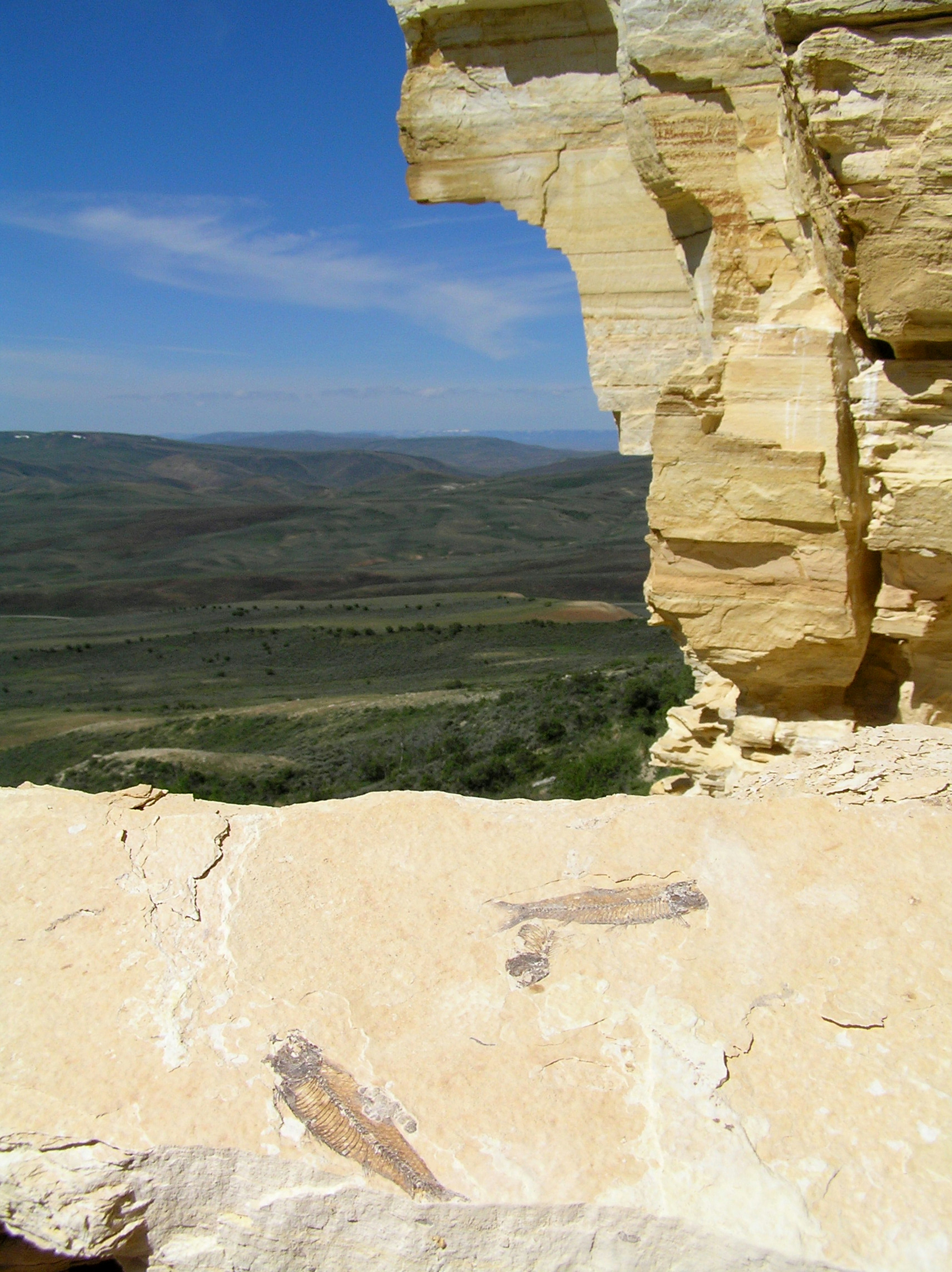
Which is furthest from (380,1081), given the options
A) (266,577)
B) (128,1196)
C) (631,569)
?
(266,577)

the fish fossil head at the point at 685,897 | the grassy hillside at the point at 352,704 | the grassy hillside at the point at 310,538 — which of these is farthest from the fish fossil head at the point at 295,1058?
the grassy hillside at the point at 310,538

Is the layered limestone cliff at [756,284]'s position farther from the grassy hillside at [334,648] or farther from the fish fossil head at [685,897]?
the grassy hillside at [334,648]

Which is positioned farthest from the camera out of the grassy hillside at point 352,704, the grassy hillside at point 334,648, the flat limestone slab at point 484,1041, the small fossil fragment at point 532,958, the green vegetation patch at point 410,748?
the grassy hillside at point 334,648

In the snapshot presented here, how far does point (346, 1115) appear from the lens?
3805 millimetres

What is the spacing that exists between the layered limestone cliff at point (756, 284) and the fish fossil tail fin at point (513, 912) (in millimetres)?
3539

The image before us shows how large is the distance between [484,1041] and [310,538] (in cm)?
8878

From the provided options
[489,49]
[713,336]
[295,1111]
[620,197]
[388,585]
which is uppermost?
[489,49]

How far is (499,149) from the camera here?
315 inches

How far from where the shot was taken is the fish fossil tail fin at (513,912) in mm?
4559

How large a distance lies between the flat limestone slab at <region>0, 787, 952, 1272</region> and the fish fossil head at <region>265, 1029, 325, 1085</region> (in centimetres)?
2

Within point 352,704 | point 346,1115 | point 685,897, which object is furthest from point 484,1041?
point 352,704

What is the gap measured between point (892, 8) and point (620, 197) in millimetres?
2929

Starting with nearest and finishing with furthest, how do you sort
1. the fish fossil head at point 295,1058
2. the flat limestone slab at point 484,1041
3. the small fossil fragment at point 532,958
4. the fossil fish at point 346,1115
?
1. the flat limestone slab at point 484,1041
2. the fossil fish at point 346,1115
3. the fish fossil head at point 295,1058
4. the small fossil fragment at point 532,958

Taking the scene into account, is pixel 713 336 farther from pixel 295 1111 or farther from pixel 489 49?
pixel 295 1111
